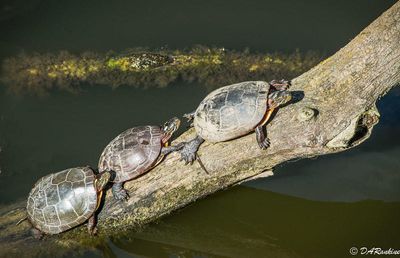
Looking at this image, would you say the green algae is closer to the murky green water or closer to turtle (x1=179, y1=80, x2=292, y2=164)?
the murky green water

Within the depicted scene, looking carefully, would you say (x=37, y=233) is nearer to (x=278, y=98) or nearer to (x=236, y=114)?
(x=236, y=114)

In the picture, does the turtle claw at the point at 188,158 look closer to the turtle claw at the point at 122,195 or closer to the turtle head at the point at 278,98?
the turtle claw at the point at 122,195

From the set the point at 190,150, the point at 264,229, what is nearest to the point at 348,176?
the point at 264,229

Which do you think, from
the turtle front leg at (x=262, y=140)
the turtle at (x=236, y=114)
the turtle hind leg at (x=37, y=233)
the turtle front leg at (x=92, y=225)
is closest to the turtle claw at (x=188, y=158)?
the turtle at (x=236, y=114)

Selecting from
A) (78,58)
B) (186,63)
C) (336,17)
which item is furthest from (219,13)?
(78,58)

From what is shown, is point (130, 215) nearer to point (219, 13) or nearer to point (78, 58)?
point (78, 58)

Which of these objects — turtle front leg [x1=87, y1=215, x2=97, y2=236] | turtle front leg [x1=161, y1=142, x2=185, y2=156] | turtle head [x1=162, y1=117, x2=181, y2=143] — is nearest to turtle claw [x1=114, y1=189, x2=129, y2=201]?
turtle front leg [x1=87, y1=215, x2=97, y2=236]

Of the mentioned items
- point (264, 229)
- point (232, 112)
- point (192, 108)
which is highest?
point (232, 112)
